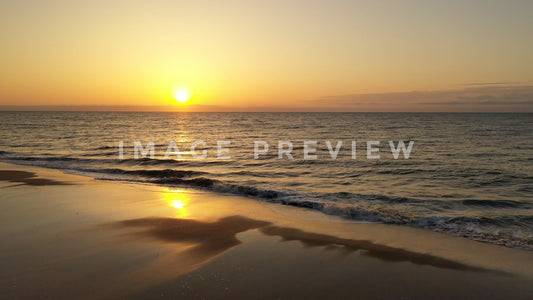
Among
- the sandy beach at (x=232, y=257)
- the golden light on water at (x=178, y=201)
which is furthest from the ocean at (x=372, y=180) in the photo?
the golden light on water at (x=178, y=201)

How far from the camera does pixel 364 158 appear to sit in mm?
21234

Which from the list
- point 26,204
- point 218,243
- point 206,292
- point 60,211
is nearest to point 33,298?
point 206,292

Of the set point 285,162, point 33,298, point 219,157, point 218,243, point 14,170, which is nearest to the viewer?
point 33,298

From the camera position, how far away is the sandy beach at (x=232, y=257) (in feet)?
15.7

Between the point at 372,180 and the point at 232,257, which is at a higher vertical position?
the point at 232,257

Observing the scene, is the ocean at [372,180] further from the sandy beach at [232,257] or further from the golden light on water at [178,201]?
the golden light on water at [178,201]

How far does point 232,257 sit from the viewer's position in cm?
602

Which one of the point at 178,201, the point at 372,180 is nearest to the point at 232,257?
the point at 178,201

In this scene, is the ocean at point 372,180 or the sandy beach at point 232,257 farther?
the ocean at point 372,180

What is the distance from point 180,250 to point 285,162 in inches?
553

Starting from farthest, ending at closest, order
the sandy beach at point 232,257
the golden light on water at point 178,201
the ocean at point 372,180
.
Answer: the golden light on water at point 178,201 → the ocean at point 372,180 → the sandy beach at point 232,257

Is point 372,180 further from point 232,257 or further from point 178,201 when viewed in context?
point 232,257

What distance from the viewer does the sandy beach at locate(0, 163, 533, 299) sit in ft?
15.7

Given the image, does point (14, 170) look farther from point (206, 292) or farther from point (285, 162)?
point (206, 292)
